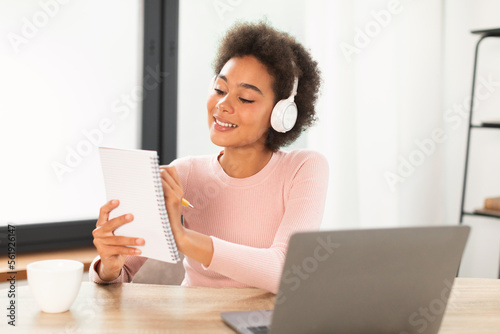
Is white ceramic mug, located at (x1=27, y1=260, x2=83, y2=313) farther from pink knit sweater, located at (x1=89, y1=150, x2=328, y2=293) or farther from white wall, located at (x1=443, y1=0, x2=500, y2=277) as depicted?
white wall, located at (x1=443, y1=0, x2=500, y2=277)

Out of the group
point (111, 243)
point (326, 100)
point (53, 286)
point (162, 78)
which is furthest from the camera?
point (326, 100)

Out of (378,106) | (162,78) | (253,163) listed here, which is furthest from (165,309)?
(378,106)

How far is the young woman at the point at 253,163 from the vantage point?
1522mm

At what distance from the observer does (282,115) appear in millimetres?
1558

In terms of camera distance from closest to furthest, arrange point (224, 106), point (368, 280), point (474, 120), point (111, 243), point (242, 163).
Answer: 1. point (368, 280)
2. point (111, 243)
3. point (224, 106)
4. point (242, 163)
5. point (474, 120)

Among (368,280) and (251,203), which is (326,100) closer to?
(251,203)

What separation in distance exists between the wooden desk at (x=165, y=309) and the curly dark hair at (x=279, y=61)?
594 mm

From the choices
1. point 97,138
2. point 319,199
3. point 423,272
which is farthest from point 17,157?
point 423,272

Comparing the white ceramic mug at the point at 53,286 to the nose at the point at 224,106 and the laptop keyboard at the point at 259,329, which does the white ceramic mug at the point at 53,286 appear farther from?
the nose at the point at 224,106

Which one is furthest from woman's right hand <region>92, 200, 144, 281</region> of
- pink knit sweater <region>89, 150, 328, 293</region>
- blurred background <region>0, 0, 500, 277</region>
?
blurred background <region>0, 0, 500, 277</region>

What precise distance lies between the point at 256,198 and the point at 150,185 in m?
0.58

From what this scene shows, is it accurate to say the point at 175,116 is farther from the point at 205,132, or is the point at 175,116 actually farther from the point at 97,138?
the point at 97,138

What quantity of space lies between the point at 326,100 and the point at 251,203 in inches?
50.3

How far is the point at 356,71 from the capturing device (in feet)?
9.07
